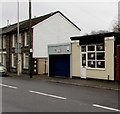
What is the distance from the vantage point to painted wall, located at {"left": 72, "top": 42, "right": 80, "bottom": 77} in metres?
18.9

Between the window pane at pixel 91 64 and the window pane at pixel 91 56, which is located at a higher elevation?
the window pane at pixel 91 56

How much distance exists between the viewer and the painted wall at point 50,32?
2622cm

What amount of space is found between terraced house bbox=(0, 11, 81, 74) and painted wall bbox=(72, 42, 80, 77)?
5.89 meters

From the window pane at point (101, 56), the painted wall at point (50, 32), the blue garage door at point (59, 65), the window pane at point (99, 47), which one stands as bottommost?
the blue garage door at point (59, 65)

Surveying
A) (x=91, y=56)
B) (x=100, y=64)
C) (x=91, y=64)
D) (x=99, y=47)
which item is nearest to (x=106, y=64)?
(x=100, y=64)

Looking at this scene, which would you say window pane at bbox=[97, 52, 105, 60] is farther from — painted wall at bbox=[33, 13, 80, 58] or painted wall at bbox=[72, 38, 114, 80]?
painted wall at bbox=[33, 13, 80, 58]

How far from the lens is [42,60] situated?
80.6 ft

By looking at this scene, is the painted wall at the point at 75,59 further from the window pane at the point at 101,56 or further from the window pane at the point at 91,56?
the window pane at the point at 101,56

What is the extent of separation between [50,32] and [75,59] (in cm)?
961

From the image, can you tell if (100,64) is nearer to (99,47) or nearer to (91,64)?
(91,64)

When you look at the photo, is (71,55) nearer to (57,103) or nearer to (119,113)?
(57,103)

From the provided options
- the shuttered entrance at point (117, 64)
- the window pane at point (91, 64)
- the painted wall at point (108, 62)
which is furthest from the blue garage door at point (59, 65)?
the shuttered entrance at point (117, 64)

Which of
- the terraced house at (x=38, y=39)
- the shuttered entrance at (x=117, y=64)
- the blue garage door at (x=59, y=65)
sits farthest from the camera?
the terraced house at (x=38, y=39)

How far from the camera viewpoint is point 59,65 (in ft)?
68.7
